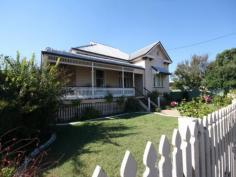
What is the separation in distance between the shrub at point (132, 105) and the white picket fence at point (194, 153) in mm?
14914

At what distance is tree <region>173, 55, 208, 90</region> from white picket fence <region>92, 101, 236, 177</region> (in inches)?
1524

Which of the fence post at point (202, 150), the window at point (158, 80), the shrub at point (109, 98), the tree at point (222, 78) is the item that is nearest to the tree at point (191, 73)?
the tree at point (222, 78)

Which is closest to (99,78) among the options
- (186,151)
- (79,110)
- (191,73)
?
(79,110)

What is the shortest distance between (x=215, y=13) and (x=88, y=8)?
36.1 feet

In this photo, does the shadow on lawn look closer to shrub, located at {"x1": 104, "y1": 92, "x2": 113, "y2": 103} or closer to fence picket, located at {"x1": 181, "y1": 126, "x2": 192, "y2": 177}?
fence picket, located at {"x1": 181, "y1": 126, "x2": 192, "y2": 177}

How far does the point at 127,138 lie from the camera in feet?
23.4

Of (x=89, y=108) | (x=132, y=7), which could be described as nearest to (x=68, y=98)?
(x=89, y=108)

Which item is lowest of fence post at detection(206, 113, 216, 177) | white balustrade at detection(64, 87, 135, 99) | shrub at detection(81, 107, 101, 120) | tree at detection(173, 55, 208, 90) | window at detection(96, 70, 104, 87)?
shrub at detection(81, 107, 101, 120)

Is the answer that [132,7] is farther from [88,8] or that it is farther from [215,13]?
[215,13]

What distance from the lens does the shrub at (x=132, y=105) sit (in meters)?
18.6

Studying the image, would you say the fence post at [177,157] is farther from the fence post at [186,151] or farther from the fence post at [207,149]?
the fence post at [207,149]

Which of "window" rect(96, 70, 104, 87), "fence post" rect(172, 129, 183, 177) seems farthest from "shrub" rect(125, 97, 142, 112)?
"fence post" rect(172, 129, 183, 177)

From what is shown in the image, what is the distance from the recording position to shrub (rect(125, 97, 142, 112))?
18578 mm

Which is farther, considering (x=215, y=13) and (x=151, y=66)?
(x=151, y=66)
